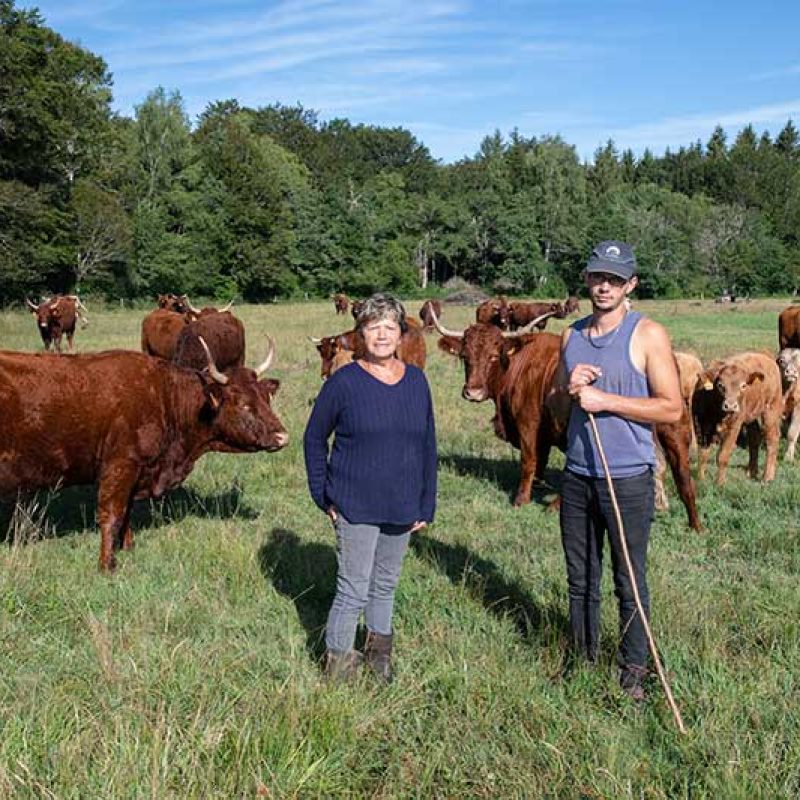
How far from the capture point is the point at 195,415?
6.90m

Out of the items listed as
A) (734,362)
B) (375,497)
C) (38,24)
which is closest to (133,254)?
(38,24)

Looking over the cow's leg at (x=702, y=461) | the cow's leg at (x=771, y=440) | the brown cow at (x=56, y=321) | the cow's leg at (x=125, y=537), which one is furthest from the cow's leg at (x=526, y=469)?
the brown cow at (x=56, y=321)

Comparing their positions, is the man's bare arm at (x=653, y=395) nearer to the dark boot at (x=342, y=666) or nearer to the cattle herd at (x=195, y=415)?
the cattle herd at (x=195, y=415)

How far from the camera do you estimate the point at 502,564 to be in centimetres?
614

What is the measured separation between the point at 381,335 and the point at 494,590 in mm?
2374

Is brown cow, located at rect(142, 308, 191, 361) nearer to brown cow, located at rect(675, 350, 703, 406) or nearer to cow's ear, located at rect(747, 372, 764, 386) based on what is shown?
brown cow, located at rect(675, 350, 703, 406)

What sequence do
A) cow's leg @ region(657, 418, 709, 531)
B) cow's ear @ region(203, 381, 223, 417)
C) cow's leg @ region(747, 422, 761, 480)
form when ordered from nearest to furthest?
cow's ear @ region(203, 381, 223, 417) < cow's leg @ region(657, 418, 709, 531) < cow's leg @ region(747, 422, 761, 480)

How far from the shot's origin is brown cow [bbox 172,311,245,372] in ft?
39.2

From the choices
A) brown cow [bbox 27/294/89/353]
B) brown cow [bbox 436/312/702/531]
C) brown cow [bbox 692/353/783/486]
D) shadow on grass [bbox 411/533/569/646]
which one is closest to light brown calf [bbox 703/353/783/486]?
brown cow [bbox 692/353/783/486]

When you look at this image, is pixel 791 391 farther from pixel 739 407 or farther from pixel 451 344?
pixel 451 344

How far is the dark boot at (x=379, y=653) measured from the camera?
4.14 metres

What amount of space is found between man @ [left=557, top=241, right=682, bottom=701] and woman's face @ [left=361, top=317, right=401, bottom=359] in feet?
2.86

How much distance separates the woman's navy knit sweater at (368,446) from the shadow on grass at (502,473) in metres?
4.42

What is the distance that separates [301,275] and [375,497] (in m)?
60.8
